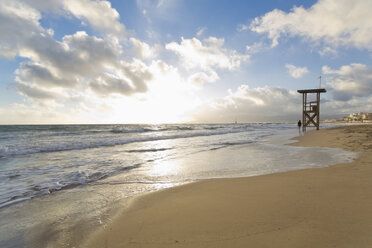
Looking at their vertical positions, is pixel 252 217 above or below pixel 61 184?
above

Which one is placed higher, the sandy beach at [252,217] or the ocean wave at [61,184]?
the sandy beach at [252,217]

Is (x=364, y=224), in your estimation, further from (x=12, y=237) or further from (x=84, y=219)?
(x=12, y=237)

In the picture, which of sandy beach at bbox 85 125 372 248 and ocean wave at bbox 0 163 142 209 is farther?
ocean wave at bbox 0 163 142 209

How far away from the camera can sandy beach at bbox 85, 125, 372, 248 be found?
5.97ft

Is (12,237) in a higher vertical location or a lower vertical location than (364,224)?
lower

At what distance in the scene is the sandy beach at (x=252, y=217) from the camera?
1818mm

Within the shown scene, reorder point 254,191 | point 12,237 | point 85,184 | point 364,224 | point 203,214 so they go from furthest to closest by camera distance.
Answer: point 85,184, point 254,191, point 203,214, point 12,237, point 364,224

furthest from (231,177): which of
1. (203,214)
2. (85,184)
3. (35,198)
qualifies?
(35,198)

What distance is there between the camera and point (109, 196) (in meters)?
3.38

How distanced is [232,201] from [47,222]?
2.79 meters

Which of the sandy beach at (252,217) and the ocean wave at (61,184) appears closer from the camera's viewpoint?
the sandy beach at (252,217)

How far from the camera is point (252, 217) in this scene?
7.38 feet

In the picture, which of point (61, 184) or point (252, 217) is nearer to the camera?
point (252, 217)

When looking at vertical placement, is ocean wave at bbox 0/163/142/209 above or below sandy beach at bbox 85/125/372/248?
below
